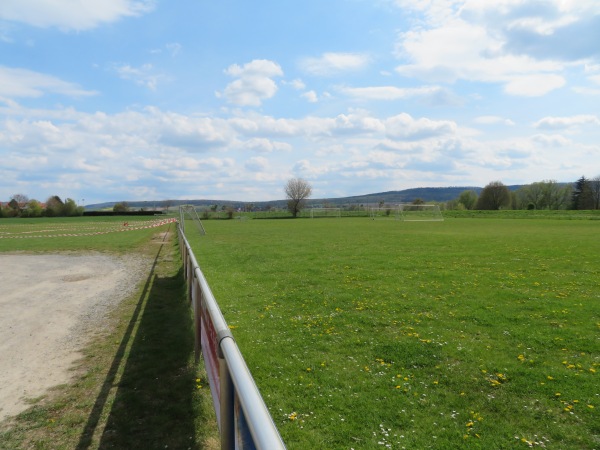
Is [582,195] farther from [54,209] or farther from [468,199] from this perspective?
[54,209]

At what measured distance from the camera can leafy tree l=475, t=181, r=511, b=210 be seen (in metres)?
98.2

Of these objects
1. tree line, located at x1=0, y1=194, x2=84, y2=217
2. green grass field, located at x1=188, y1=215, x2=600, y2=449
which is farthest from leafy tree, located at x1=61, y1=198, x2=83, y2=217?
green grass field, located at x1=188, y1=215, x2=600, y2=449

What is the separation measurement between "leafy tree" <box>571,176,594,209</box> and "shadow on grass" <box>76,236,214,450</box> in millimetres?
97760

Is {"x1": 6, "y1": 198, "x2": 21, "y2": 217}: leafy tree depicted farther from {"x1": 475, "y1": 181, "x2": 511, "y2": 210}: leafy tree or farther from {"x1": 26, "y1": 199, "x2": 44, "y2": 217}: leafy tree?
{"x1": 475, "y1": 181, "x2": 511, "y2": 210}: leafy tree

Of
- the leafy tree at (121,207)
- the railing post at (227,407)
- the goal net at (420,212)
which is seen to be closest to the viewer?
the railing post at (227,407)

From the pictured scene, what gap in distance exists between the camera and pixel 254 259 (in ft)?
55.7

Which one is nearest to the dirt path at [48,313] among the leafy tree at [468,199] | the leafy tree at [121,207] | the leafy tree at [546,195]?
the leafy tree at [121,207]

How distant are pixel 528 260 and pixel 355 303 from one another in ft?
32.0

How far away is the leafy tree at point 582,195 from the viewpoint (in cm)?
8288

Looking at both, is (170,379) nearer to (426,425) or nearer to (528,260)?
(426,425)

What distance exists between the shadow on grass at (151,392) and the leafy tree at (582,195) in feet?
321

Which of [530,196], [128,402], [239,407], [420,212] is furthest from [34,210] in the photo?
[530,196]

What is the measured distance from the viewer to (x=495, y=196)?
98.8m

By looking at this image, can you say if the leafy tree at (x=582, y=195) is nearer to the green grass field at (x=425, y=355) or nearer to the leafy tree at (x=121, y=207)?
the green grass field at (x=425, y=355)
